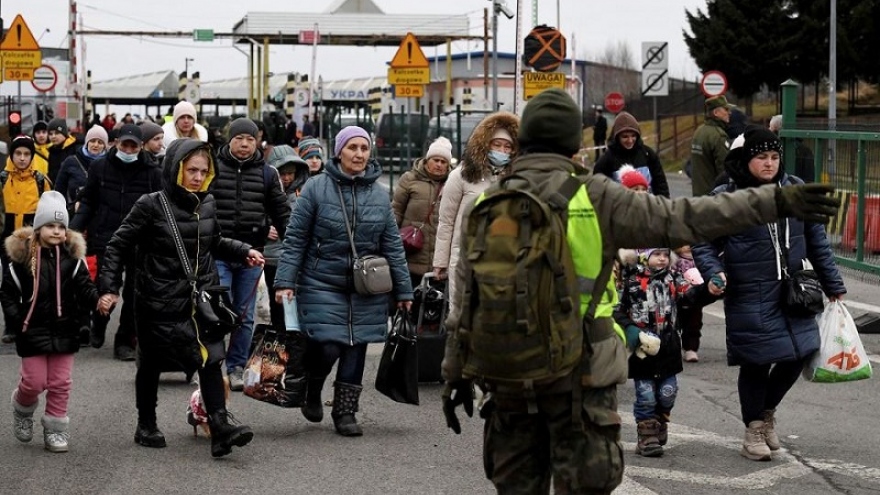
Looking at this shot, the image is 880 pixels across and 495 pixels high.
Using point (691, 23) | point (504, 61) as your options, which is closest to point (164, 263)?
point (691, 23)

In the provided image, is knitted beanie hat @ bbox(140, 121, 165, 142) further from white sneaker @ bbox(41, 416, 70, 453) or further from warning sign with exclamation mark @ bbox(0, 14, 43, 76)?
warning sign with exclamation mark @ bbox(0, 14, 43, 76)

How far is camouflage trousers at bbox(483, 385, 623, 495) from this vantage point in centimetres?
544

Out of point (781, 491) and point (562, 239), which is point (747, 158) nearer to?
point (781, 491)

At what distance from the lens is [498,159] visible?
8977 millimetres

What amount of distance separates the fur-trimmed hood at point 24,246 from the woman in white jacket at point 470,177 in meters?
2.19

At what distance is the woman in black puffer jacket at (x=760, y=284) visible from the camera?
27.3 ft

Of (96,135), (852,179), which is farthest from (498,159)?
(96,135)

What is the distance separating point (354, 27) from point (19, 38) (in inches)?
1572

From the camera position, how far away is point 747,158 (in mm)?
8234

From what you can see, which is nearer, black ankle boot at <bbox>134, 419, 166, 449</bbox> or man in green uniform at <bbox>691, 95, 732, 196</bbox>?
black ankle boot at <bbox>134, 419, 166, 449</bbox>

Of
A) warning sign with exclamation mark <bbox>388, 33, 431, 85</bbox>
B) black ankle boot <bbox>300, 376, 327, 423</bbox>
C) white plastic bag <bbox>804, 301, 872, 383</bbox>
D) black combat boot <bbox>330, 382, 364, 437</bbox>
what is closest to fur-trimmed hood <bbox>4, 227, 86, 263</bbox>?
black ankle boot <bbox>300, 376, 327, 423</bbox>

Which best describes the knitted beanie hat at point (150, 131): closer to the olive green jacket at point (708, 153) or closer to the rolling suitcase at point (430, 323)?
the rolling suitcase at point (430, 323)

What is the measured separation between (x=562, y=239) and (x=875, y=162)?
29.5 feet

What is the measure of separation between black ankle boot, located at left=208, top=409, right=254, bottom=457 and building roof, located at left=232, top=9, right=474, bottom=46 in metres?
55.7
